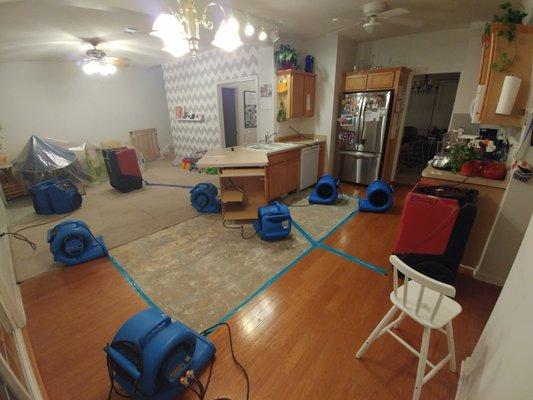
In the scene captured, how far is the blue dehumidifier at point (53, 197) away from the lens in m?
3.60

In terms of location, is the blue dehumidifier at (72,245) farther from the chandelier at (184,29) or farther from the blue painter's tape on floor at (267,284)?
the chandelier at (184,29)

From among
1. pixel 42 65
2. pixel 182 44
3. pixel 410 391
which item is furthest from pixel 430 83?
pixel 42 65

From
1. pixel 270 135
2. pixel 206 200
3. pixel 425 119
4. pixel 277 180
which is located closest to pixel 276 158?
pixel 277 180

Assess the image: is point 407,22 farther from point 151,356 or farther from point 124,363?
point 124,363

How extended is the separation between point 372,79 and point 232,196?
3134 mm

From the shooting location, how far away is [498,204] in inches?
83.0

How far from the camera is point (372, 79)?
4.13m

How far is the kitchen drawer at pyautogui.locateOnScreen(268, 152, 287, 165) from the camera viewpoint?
3595 mm

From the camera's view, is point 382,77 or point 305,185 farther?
point 305,185

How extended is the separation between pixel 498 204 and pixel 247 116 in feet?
18.1

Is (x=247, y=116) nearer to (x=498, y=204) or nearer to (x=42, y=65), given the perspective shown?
(x=42, y=65)

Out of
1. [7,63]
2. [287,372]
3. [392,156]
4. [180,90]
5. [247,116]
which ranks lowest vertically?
[287,372]

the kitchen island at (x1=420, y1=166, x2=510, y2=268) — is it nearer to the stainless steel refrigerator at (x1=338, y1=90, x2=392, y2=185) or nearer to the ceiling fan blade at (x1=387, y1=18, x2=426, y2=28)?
the stainless steel refrigerator at (x1=338, y1=90, x2=392, y2=185)

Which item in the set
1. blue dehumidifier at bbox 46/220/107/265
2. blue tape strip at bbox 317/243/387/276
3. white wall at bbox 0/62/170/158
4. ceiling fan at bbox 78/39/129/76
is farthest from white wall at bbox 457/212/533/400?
white wall at bbox 0/62/170/158
